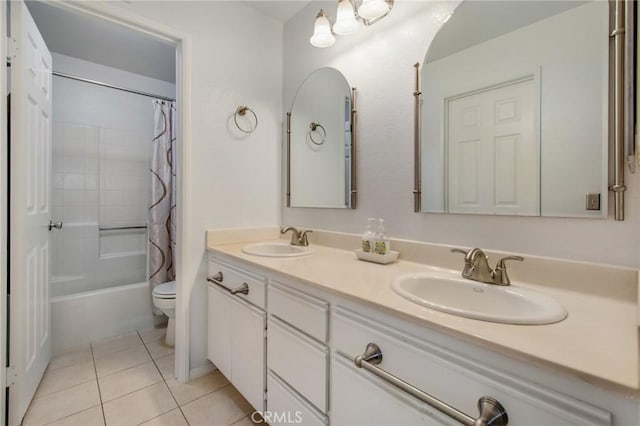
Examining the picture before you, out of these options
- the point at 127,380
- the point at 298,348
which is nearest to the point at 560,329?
the point at 298,348

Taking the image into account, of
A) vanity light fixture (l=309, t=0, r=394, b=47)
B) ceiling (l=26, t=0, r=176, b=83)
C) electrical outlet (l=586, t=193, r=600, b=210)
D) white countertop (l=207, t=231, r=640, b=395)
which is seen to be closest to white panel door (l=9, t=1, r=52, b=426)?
ceiling (l=26, t=0, r=176, b=83)

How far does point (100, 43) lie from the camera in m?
2.17

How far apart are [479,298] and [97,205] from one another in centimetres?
310

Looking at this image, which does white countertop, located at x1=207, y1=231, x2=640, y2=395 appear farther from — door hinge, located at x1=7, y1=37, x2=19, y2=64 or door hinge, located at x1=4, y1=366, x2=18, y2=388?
door hinge, located at x1=7, y1=37, x2=19, y2=64

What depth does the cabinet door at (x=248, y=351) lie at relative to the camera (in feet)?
3.99

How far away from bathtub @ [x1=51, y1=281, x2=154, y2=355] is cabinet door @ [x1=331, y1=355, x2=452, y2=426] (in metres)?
2.04

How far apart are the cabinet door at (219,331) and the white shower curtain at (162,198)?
106cm

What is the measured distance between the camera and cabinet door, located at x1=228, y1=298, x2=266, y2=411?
121 cm

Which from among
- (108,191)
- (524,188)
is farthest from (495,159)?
(108,191)

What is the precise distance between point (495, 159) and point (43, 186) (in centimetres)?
235

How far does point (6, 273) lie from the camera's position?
1239 mm
